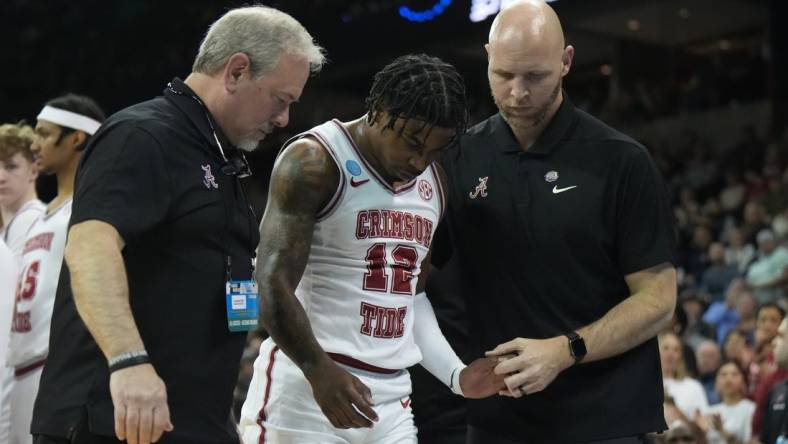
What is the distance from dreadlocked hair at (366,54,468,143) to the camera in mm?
3461

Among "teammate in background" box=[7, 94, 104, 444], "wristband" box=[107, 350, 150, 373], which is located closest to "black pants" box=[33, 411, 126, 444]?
"wristband" box=[107, 350, 150, 373]

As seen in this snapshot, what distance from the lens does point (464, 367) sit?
3.73 m

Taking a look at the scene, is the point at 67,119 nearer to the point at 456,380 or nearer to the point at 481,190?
the point at 481,190

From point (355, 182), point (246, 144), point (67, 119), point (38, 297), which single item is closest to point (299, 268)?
point (355, 182)

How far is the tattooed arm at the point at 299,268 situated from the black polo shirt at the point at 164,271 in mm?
316

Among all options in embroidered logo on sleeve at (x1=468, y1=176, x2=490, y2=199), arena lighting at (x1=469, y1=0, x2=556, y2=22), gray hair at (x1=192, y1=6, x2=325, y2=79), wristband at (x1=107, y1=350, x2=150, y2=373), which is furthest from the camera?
arena lighting at (x1=469, y1=0, x2=556, y2=22)

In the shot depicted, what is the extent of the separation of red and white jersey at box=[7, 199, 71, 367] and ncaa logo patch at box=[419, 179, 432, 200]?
1.91m

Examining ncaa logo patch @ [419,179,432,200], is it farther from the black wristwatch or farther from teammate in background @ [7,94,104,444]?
teammate in background @ [7,94,104,444]

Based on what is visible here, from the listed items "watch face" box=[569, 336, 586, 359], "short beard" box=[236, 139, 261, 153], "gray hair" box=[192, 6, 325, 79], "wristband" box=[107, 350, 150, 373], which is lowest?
"watch face" box=[569, 336, 586, 359]

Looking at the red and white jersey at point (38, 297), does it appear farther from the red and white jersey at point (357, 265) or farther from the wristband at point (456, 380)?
the wristband at point (456, 380)

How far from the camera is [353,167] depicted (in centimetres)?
355

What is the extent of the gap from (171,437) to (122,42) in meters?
19.5

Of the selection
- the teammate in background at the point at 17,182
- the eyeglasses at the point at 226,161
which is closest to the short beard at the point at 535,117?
the eyeglasses at the point at 226,161

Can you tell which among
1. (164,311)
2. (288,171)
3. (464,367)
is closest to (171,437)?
(164,311)
